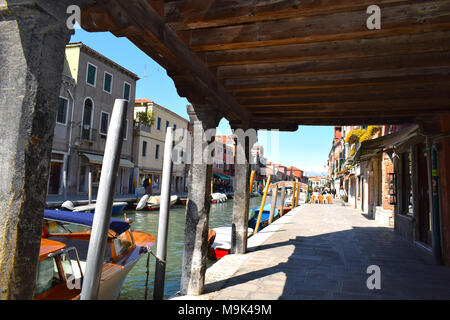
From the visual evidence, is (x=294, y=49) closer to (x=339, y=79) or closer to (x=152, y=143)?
(x=339, y=79)

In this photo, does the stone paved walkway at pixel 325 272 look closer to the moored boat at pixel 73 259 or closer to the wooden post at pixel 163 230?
the wooden post at pixel 163 230

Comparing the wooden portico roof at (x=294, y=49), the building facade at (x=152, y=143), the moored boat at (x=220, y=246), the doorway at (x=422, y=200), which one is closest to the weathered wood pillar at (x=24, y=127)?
the wooden portico roof at (x=294, y=49)

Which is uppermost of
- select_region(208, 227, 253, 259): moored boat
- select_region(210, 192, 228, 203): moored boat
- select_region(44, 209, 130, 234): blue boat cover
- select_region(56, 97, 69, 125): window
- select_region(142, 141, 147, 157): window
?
select_region(56, 97, 69, 125): window

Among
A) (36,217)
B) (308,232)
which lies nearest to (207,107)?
(36,217)

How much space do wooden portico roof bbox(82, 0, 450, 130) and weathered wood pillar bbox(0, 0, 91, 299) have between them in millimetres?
666

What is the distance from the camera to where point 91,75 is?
21078mm

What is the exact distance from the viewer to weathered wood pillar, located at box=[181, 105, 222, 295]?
4.16m

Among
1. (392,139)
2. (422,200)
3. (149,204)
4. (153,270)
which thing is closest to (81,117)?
(149,204)

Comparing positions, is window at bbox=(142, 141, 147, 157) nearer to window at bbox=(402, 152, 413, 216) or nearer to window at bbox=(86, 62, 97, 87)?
window at bbox=(86, 62, 97, 87)

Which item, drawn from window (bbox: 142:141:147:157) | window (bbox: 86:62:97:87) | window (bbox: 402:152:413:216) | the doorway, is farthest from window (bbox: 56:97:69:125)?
the doorway

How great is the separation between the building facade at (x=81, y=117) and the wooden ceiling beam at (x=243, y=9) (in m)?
17.2

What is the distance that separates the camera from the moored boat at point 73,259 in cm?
386
